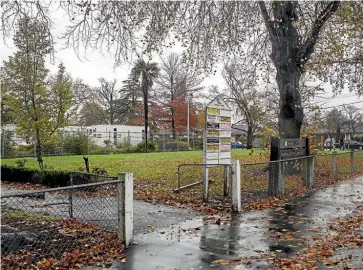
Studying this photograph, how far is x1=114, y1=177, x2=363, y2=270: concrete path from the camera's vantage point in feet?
16.9

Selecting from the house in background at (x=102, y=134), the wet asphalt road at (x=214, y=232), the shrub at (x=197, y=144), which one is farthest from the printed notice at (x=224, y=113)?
the shrub at (x=197, y=144)

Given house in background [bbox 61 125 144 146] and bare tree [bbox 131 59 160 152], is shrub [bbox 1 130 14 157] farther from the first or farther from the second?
bare tree [bbox 131 59 160 152]

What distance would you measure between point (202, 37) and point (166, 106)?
1592 inches

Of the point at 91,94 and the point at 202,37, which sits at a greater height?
the point at 91,94

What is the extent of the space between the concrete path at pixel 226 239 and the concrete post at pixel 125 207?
0.22 meters

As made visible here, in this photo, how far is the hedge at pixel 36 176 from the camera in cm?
1277

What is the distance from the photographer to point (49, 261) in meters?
4.94

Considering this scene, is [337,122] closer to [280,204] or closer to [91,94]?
[91,94]

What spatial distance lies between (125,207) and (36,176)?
922 cm

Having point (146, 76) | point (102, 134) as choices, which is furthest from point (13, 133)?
point (146, 76)

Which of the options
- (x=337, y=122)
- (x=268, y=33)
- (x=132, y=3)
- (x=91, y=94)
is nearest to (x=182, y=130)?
(x=91, y=94)

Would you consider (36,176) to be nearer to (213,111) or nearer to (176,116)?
(213,111)

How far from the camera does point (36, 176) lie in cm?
1392

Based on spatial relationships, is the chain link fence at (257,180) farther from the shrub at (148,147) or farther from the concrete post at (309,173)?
the shrub at (148,147)
